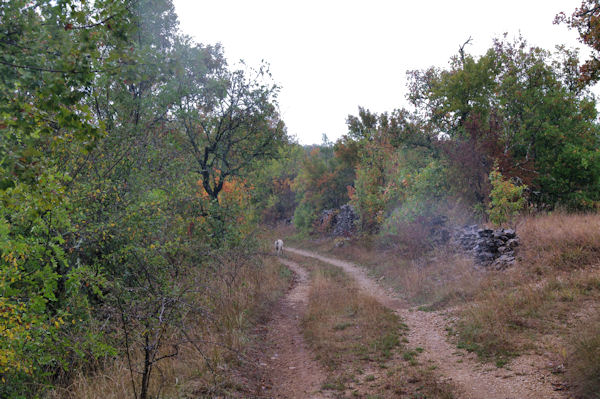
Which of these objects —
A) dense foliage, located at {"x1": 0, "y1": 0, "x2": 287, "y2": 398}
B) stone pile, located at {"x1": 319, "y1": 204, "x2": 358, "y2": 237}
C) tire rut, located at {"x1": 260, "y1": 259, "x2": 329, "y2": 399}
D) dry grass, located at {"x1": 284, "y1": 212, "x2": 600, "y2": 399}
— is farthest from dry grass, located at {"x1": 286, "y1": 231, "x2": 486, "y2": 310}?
stone pile, located at {"x1": 319, "y1": 204, "x2": 358, "y2": 237}

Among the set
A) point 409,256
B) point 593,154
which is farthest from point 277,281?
point 593,154

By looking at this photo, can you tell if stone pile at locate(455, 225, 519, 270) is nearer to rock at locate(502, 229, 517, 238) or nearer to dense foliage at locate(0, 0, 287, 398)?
rock at locate(502, 229, 517, 238)

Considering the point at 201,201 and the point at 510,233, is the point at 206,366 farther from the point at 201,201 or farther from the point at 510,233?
the point at 510,233

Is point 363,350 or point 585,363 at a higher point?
point 585,363

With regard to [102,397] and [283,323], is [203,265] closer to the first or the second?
[283,323]

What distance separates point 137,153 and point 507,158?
14.4m

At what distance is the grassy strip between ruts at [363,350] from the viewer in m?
5.27

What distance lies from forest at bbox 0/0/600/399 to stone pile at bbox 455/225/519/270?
0.35 meters

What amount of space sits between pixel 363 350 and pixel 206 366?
2919 mm

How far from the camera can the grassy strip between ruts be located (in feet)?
17.3

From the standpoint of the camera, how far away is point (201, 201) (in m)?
10.6

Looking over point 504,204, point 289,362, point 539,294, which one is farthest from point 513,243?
point 289,362

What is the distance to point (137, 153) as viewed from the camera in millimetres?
8219

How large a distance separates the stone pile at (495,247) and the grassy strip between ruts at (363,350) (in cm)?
363
